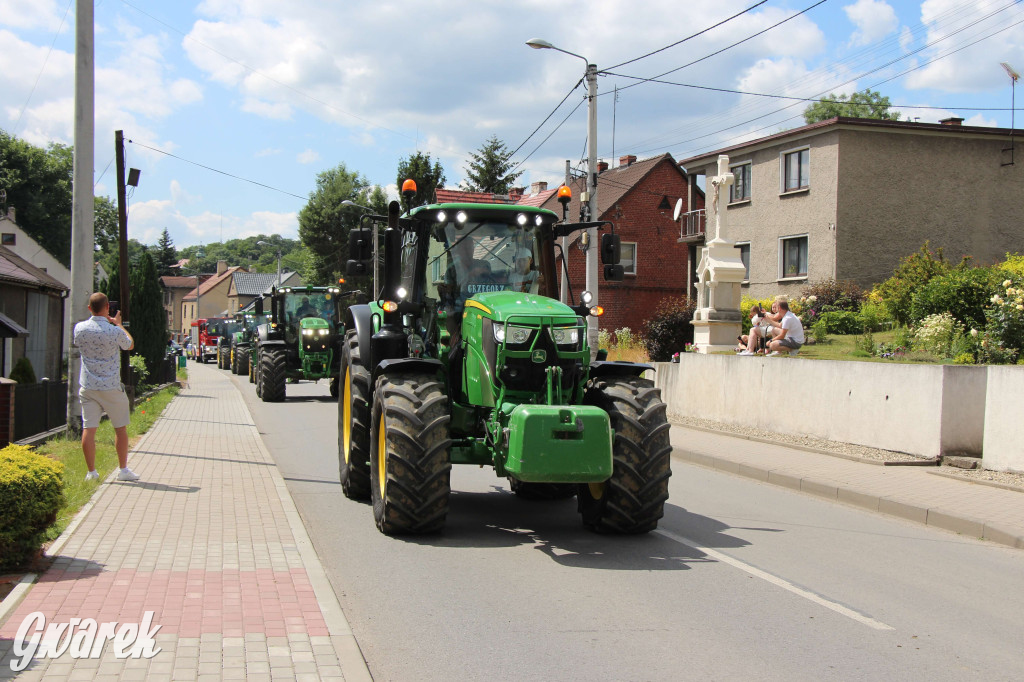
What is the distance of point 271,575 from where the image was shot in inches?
233

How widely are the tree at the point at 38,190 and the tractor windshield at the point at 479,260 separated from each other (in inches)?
2137

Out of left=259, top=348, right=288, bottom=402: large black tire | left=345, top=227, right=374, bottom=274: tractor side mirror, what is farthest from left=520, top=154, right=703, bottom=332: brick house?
left=345, top=227, right=374, bottom=274: tractor side mirror

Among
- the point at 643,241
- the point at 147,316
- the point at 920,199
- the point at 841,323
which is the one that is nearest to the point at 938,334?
the point at 841,323

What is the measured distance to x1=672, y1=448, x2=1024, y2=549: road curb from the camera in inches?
317

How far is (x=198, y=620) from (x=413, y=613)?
1228 mm

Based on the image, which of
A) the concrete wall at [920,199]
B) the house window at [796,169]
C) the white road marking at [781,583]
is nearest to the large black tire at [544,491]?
the white road marking at [781,583]

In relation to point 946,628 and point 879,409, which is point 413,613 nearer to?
point 946,628

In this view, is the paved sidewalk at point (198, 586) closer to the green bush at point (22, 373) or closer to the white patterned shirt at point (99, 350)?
the white patterned shirt at point (99, 350)

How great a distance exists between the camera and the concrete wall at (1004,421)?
404 inches

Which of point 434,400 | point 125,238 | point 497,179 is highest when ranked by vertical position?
point 497,179

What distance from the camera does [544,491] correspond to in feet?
29.5

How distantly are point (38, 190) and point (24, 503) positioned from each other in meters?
57.5

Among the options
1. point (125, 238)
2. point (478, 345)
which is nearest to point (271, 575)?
point (478, 345)

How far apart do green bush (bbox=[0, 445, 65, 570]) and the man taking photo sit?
3.00 metres
